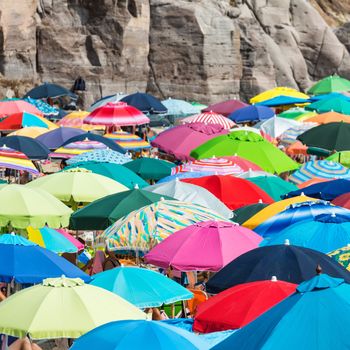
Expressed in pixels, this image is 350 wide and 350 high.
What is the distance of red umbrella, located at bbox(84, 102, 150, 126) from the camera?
84.1 feet

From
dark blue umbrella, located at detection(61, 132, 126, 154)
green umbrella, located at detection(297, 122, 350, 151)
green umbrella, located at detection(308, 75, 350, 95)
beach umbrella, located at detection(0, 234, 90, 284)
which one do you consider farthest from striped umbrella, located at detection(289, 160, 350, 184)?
green umbrella, located at detection(308, 75, 350, 95)

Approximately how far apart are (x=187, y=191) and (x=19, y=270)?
484cm

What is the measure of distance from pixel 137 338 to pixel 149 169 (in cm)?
1177

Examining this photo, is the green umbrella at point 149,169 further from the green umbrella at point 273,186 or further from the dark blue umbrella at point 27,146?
the green umbrella at point 273,186

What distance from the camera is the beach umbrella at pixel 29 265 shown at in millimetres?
10453

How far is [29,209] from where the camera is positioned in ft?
42.9

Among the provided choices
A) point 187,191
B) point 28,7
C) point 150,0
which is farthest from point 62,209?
point 150,0

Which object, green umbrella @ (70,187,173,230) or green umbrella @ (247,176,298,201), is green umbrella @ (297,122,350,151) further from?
green umbrella @ (70,187,173,230)

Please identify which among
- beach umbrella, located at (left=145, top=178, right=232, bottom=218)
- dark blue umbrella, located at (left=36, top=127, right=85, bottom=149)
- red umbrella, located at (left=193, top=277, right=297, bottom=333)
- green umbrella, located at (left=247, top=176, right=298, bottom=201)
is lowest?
dark blue umbrella, located at (left=36, top=127, right=85, bottom=149)

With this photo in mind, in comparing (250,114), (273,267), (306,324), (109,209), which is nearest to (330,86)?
(250,114)

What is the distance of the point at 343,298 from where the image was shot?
6570 mm

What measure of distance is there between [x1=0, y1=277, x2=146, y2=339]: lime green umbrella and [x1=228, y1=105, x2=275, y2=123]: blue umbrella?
20.8 m

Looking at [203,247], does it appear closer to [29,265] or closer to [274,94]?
[29,265]

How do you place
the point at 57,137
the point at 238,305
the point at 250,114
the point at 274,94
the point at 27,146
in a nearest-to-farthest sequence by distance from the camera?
1. the point at 238,305
2. the point at 27,146
3. the point at 57,137
4. the point at 250,114
5. the point at 274,94
